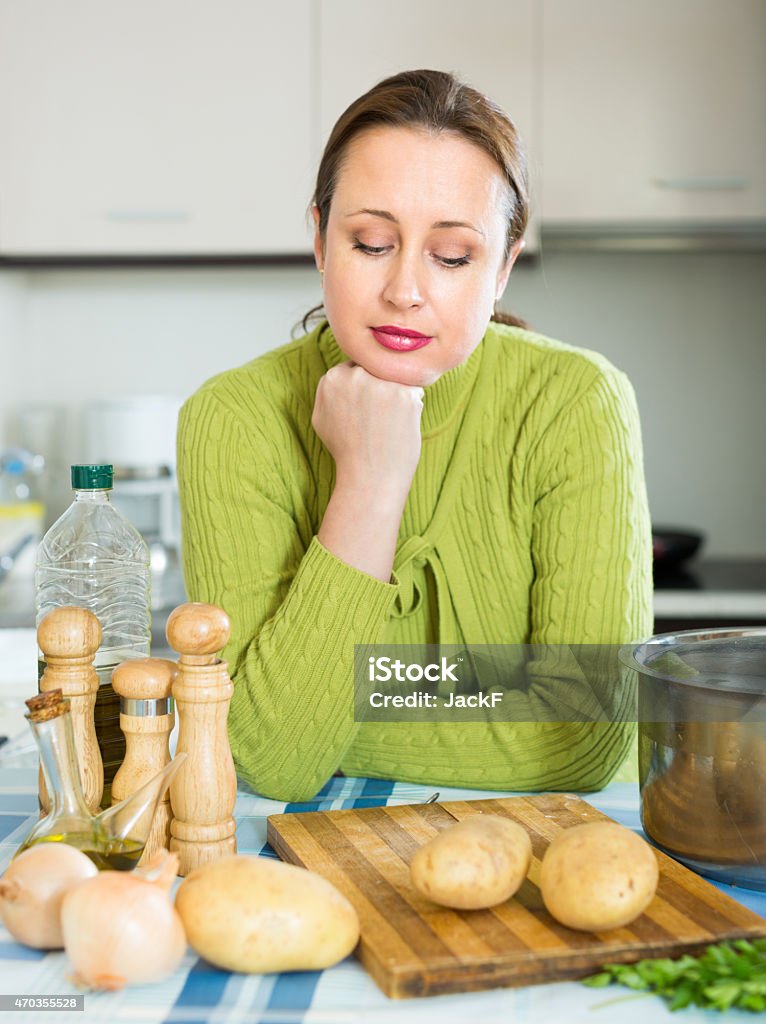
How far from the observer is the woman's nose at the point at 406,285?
1.07 meters

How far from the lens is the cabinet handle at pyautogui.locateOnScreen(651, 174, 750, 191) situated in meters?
2.71

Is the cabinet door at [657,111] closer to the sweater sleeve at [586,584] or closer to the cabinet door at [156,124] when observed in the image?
the cabinet door at [156,124]

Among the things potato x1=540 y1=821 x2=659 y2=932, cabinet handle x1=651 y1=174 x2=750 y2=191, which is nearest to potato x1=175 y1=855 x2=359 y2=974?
potato x1=540 y1=821 x2=659 y2=932

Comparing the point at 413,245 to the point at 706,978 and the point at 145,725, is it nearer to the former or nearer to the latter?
the point at 145,725

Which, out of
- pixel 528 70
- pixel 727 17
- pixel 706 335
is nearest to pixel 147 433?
pixel 528 70

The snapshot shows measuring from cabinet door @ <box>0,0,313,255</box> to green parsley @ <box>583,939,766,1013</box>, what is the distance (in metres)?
2.26

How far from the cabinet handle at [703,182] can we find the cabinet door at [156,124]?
827 mm

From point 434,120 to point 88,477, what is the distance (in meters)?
0.49

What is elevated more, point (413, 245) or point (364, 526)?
point (413, 245)

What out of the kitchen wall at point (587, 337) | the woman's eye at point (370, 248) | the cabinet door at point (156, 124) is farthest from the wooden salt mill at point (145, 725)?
the kitchen wall at point (587, 337)

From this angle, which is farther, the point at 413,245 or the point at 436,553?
the point at 436,553

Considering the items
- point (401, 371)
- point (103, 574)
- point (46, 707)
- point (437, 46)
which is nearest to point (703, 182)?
point (437, 46)

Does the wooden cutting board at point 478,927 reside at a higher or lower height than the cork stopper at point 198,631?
lower

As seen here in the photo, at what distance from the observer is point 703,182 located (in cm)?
271
